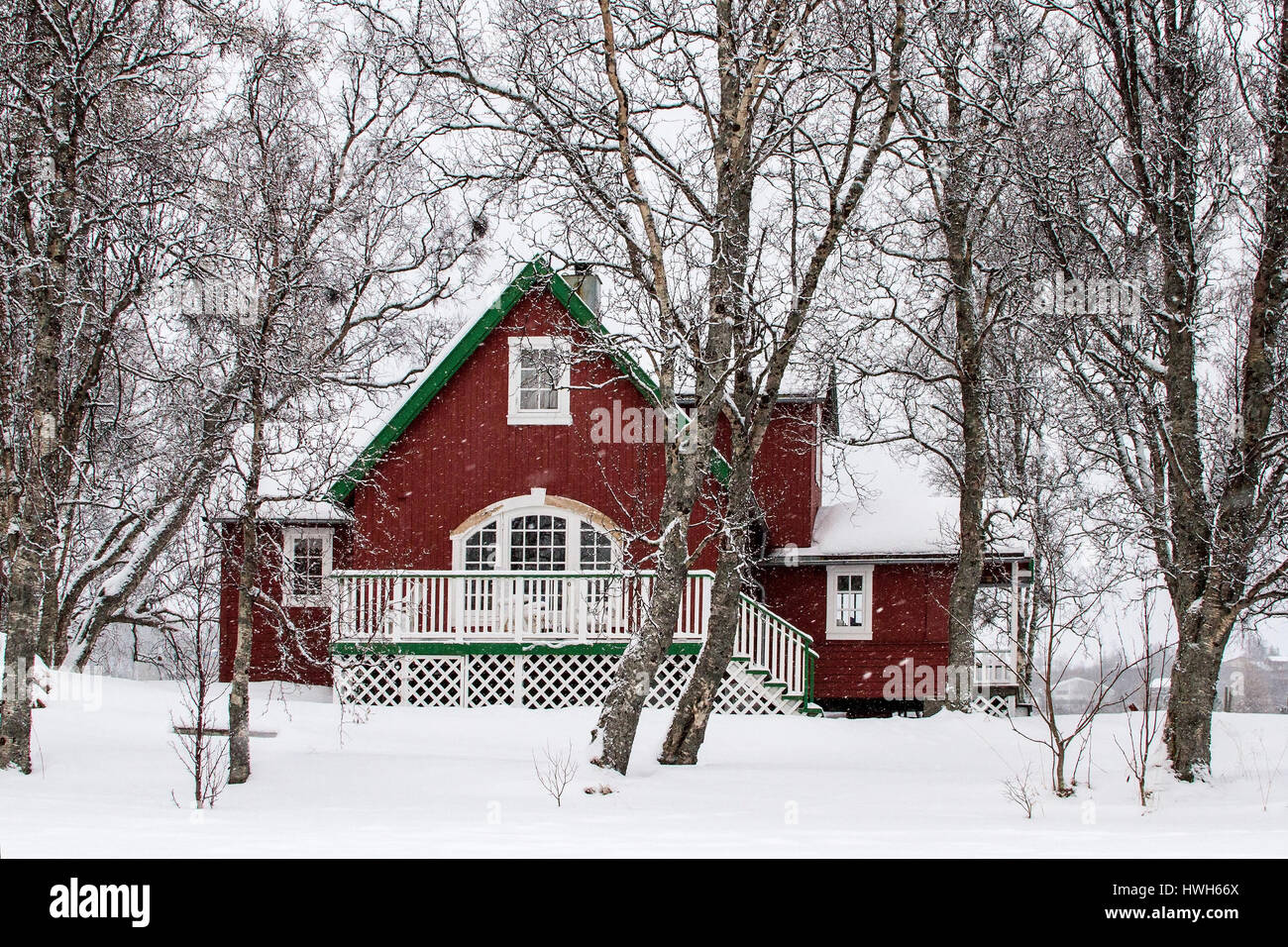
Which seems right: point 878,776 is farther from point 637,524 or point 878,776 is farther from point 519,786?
point 637,524

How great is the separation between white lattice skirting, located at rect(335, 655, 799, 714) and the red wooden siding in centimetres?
388

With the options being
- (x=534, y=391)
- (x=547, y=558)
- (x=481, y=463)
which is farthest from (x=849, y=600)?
(x=481, y=463)

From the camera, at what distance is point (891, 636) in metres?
20.2

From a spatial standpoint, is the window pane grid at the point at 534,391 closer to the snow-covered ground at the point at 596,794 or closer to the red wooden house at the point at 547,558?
the red wooden house at the point at 547,558

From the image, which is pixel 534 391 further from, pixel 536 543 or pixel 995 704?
pixel 995 704

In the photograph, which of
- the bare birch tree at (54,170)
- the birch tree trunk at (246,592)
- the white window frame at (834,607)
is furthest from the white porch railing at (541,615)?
the birch tree trunk at (246,592)

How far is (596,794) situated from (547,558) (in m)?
8.78

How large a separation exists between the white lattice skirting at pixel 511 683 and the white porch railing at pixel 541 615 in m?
0.36

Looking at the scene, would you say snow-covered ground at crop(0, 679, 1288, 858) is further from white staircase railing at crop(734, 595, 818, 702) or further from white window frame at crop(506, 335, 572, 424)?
white window frame at crop(506, 335, 572, 424)

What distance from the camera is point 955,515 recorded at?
20641 millimetres

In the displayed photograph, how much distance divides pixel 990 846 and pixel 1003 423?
18520 millimetres

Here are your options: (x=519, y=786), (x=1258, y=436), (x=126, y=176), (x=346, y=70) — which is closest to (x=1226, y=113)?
(x=1258, y=436)

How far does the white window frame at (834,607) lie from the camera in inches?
799

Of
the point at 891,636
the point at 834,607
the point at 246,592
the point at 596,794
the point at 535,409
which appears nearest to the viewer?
the point at 596,794
